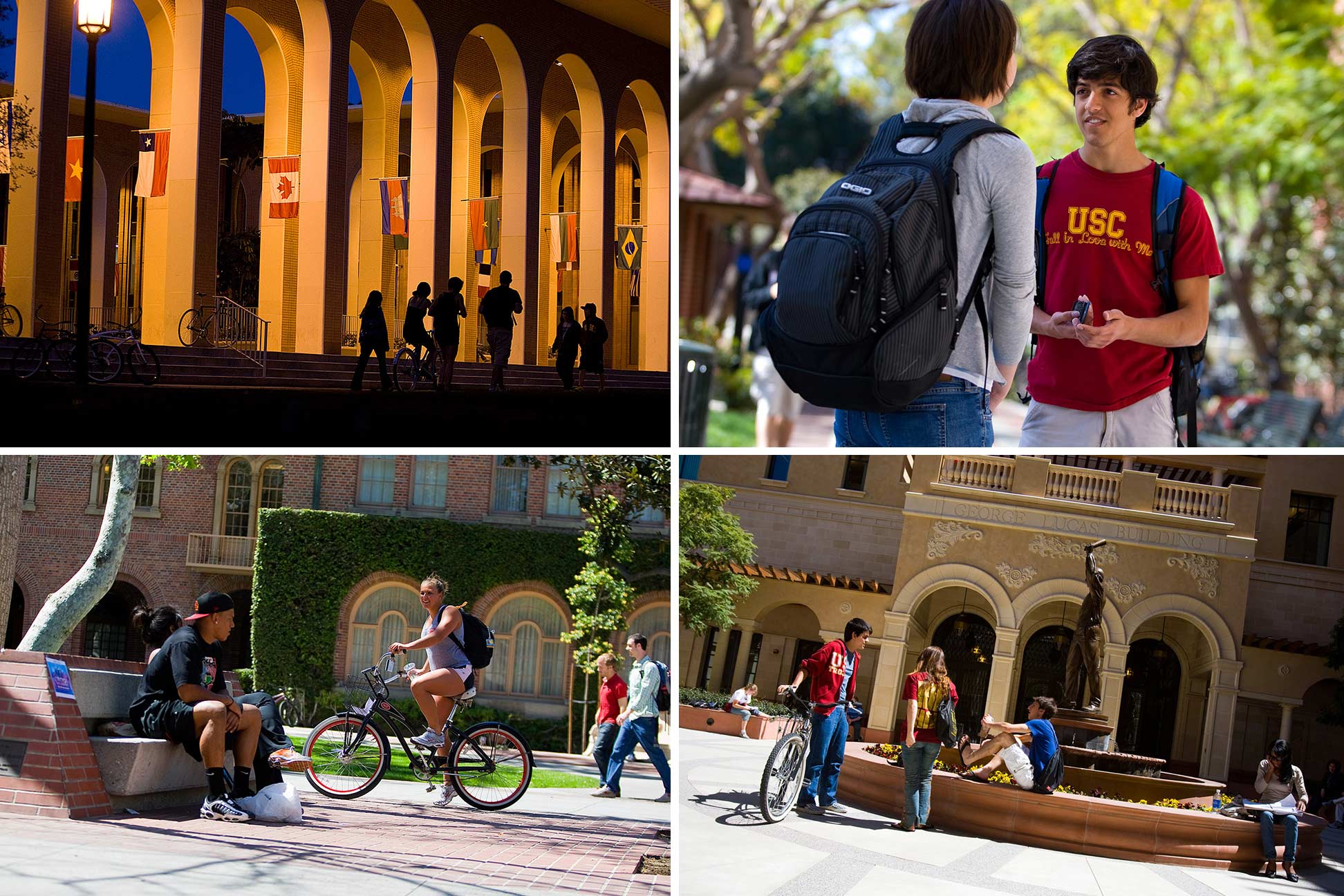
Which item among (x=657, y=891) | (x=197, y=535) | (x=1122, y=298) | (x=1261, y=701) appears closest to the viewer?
(x=1122, y=298)

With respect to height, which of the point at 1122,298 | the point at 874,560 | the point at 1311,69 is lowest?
the point at 874,560

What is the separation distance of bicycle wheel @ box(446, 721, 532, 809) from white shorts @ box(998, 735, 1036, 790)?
2958 millimetres

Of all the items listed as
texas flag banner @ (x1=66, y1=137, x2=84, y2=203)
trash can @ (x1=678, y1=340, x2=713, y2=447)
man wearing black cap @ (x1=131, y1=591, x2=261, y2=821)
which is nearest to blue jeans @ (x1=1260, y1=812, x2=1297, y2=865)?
man wearing black cap @ (x1=131, y1=591, x2=261, y2=821)

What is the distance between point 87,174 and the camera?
12.8 meters

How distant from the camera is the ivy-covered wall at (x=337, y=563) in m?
16.5

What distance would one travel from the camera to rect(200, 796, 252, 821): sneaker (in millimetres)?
6609

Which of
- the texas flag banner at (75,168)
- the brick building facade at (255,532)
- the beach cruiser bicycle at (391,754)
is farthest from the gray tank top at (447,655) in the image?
the texas flag banner at (75,168)

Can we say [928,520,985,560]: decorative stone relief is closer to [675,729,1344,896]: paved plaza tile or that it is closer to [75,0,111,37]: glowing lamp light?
[675,729,1344,896]: paved plaza tile

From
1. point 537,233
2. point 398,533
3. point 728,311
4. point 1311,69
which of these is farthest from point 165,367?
point 728,311

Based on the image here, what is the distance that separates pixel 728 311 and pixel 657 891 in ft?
99.9

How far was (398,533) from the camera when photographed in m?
18.1

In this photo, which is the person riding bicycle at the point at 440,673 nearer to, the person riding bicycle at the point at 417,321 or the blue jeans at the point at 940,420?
the blue jeans at the point at 940,420

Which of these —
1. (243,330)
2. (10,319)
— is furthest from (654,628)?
(10,319)

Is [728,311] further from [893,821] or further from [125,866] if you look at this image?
[125,866]
